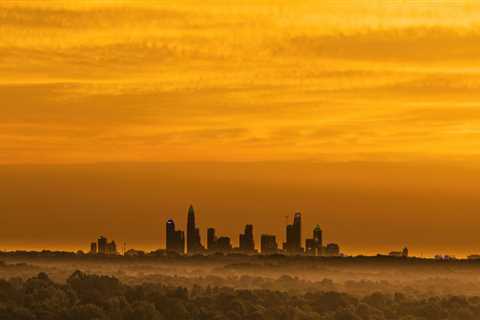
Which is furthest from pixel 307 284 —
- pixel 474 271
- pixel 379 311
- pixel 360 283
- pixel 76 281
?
pixel 76 281

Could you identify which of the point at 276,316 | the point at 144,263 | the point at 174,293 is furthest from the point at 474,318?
the point at 144,263

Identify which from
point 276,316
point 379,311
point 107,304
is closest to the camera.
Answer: point 107,304

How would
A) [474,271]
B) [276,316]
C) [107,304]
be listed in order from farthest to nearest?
[474,271] → [276,316] → [107,304]

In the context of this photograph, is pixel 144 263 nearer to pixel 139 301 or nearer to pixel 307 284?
pixel 307 284

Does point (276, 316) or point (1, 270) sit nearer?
point (276, 316)

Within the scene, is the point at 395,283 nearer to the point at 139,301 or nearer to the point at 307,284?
the point at 307,284

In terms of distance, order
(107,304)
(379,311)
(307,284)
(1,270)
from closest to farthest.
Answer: (107,304)
(379,311)
(1,270)
(307,284)

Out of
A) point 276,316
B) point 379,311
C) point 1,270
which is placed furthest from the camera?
point 1,270

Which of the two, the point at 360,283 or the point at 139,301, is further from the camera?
the point at 360,283
